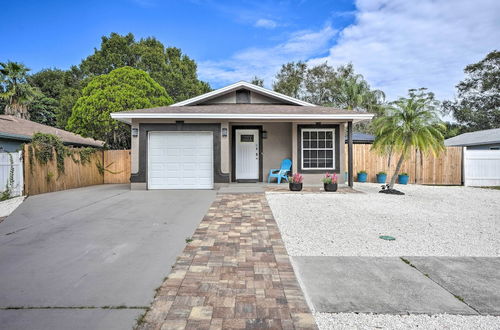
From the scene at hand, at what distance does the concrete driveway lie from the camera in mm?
2117

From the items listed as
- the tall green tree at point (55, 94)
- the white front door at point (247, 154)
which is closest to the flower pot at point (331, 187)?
the white front door at point (247, 154)

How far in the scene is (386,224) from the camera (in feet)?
16.6

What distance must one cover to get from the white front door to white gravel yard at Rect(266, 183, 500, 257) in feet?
9.34

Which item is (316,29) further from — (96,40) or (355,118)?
(96,40)

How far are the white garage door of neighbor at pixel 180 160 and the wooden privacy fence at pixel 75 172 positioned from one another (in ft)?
10.8

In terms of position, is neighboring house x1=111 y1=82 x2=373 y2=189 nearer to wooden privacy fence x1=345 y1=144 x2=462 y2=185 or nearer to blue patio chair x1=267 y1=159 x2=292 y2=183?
blue patio chair x1=267 y1=159 x2=292 y2=183

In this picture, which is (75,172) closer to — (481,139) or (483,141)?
(483,141)

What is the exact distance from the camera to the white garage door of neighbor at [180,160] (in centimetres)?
959

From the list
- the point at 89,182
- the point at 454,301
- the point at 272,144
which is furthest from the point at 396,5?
the point at 89,182

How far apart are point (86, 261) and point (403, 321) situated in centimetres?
336

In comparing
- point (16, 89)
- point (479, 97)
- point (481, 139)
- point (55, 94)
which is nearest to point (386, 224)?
point (481, 139)

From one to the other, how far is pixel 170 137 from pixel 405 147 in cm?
792

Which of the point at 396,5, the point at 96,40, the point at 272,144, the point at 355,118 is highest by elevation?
the point at 96,40

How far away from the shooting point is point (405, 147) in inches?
332
